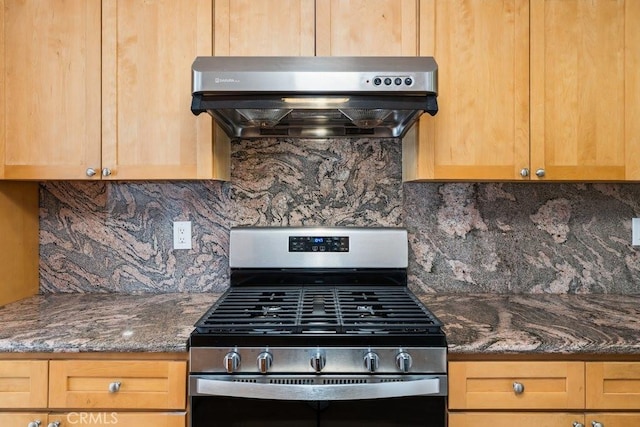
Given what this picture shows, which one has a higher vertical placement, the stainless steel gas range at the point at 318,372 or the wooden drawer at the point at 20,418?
the stainless steel gas range at the point at 318,372

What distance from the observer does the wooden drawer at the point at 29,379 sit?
4.00 ft

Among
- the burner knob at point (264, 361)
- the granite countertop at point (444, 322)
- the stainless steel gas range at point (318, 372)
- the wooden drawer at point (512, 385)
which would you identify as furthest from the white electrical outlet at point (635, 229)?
the burner knob at point (264, 361)

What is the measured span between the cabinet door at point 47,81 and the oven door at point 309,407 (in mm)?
932

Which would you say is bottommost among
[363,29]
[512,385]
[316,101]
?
[512,385]

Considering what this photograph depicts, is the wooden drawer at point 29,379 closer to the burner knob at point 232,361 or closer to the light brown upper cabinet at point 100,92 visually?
the burner knob at point 232,361

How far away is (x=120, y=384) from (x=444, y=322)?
1.00 meters

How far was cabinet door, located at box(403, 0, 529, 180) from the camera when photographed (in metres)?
1.54

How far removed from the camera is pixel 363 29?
155 cm

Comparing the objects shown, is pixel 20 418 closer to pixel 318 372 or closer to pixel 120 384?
pixel 120 384

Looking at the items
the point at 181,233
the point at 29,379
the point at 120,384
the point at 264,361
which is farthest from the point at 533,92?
the point at 29,379

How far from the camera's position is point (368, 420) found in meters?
1.21

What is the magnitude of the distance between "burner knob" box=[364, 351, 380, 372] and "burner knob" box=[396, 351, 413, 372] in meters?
0.06

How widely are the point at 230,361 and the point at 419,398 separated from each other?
1.79 feet

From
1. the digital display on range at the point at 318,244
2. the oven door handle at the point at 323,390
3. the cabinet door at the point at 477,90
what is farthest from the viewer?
the digital display on range at the point at 318,244
